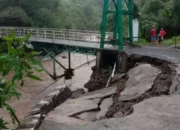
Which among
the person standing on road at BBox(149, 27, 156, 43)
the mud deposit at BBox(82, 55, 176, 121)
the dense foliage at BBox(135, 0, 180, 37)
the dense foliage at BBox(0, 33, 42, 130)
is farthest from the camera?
the dense foliage at BBox(135, 0, 180, 37)

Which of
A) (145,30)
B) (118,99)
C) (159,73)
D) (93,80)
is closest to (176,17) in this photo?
(145,30)

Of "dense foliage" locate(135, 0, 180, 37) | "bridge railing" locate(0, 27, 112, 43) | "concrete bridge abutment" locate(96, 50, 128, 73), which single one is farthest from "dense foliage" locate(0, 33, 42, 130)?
"dense foliage" locate(135, 0, 180, 37)

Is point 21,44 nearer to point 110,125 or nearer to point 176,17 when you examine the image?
point 110,125

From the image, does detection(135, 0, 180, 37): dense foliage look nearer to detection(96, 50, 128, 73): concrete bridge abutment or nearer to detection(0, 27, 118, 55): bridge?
detection(0, 27, 118, 55): bridge

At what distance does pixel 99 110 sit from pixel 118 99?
60 centimetres

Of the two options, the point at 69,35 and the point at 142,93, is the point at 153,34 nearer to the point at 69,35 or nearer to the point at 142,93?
the point at 69,35

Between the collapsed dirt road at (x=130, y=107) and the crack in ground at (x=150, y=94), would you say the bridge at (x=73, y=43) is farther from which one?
the collapsed dirt road at (x=130, y=107)

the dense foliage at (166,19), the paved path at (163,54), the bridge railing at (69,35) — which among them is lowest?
the paved path at (163,54)

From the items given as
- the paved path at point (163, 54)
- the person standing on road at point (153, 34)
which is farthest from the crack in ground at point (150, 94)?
the person standing on road at point (153, 34)

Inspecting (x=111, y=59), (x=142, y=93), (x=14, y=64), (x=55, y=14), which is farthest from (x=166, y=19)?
(x=55, y=14)

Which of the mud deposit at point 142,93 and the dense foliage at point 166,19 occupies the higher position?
the dense foliage at point 166,19

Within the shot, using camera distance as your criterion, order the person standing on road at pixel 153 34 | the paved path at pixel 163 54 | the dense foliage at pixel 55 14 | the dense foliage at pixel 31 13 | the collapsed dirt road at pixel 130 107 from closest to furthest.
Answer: the collapsed dirt road at pixel 130 107 → the paved path at pixel 163 54 → the person standing on road at pixel 153 34 → the dense foliage at pixel 55 14 → the dense foliage at pixel 31 13

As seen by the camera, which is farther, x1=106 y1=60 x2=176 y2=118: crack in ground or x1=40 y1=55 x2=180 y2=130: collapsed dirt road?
x1=106 y1=60 x2=176 y2=118: crack in ground

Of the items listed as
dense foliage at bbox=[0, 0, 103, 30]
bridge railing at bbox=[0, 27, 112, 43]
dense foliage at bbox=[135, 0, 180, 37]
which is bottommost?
bridge railing at bbox=[0, 27, 112, 43]
